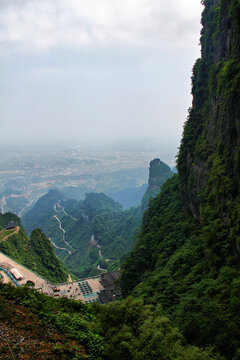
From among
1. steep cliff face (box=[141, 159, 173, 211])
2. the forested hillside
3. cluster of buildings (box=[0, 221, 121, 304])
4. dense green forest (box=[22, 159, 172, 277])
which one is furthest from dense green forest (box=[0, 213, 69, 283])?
steep cliff face (box=[141, 159, 173, 211])

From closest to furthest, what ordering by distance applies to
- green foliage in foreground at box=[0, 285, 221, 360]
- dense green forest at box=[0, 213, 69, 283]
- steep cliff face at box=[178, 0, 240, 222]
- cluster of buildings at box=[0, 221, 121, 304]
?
green foliage in foreground at box=[0, 285, 221, 360], steep cliff face at box=[178, 0, 240, 222], cluster of buildings at box=[0, 221, 121, 304], dense green forest at box=[0, 213, 69, 283]

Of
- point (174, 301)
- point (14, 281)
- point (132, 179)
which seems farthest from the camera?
point (132, 179)

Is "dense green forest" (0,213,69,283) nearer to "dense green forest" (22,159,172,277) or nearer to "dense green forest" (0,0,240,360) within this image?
"dense green forest" (22,159,172,277)

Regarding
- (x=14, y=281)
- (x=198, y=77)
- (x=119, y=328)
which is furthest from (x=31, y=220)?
(x=119, y=328)

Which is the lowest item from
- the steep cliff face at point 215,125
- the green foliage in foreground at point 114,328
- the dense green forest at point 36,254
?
the dense green forest at point 36,254

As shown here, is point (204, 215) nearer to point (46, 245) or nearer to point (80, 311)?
point (80, 311)

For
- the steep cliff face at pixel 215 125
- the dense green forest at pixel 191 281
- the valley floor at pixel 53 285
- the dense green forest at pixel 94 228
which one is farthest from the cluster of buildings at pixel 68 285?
the dense green forest at pixel 94 228

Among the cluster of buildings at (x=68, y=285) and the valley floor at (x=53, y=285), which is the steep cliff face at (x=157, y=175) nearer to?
the cluster of buildings at (x=68, y=285)
